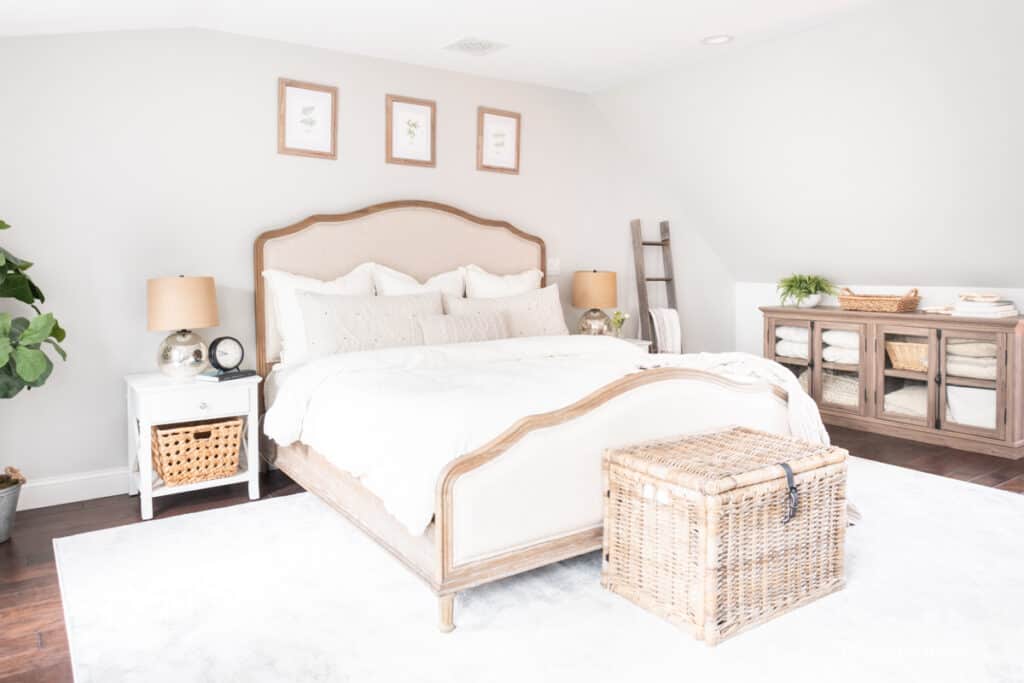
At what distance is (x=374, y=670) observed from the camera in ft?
6.82

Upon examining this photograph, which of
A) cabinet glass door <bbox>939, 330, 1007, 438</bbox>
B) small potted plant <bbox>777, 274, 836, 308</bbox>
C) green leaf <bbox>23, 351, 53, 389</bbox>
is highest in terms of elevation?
small potted plant <bbox>777, 274, 836, 308</bbox>

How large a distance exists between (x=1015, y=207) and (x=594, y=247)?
254 cm

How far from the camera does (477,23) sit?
3.75 meters

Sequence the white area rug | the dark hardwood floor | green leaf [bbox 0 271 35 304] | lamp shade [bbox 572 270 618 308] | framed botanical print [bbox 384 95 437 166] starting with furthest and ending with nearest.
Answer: lamp shade [bbox 572 270 618 308] → framed botanical print [bbox 384 95 437 166] → green leaf [bbox 0 271 35 304] → the dark hardwood floor → the white area rug

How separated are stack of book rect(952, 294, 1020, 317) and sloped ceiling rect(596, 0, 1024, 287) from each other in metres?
0.24

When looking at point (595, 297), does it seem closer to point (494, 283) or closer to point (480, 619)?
point (494, 283)

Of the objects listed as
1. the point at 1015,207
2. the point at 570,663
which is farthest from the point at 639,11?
the point at 570,663

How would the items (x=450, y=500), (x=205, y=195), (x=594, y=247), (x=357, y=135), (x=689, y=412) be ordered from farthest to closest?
(x=594, y=247) < (x=357, y=135) < (x=205, y=195) < (x=689, y=412) < (x=450, y=500)

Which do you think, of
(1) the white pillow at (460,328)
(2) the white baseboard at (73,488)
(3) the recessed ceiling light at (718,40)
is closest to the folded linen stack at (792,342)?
(3) the recessed ceiling light at (718,40)

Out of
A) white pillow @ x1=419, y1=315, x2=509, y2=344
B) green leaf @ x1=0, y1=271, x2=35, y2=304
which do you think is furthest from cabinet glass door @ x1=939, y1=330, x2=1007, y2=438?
green leaf @ x1=0, y1=271, x2=35, y2=304

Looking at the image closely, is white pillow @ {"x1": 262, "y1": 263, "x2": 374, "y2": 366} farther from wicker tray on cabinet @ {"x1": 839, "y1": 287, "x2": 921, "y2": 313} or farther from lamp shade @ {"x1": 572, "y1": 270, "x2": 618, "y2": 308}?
wicker tray on cabinet @ {"x1": 839, "y1": 287, "x2": 921, "y2": 313}

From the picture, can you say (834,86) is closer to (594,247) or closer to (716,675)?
(594,247)

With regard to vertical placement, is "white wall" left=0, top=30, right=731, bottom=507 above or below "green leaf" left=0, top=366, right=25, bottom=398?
above

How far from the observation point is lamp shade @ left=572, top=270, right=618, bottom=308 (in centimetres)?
500
